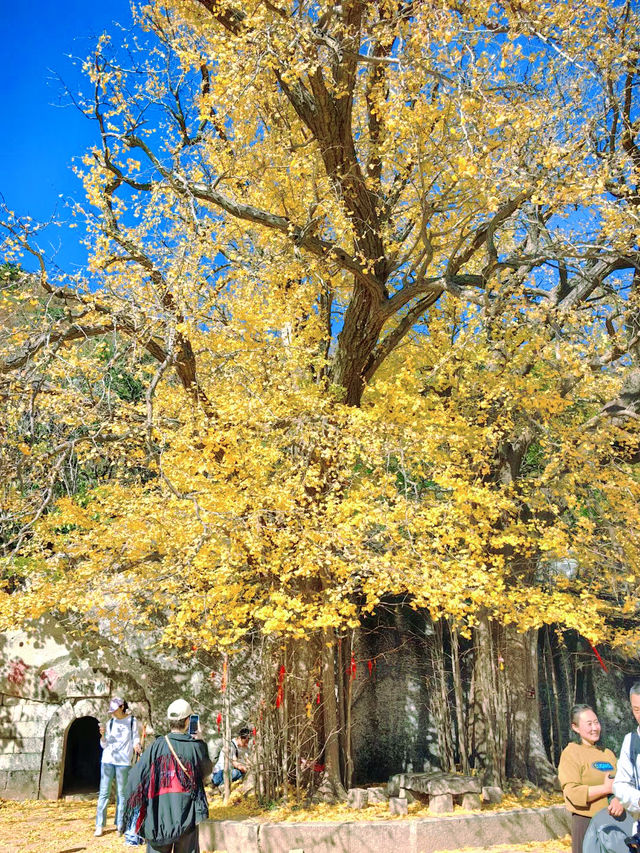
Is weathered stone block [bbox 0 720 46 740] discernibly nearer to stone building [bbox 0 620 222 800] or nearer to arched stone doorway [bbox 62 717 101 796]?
stone building [bbox 0 620 222 800]

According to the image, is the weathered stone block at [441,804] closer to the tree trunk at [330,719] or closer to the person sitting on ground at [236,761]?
the tree trunk at [330,719]

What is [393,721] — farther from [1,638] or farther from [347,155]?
[347,155]

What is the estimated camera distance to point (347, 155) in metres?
7.28

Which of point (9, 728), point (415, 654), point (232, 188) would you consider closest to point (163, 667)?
point (9, 728)

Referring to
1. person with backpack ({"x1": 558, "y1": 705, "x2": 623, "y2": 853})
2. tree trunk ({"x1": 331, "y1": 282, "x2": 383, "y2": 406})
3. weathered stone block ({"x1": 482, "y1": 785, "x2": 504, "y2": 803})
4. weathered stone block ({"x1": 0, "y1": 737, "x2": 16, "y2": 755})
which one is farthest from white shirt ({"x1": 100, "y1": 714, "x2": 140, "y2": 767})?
person with backpack ({"x1": 558, "y1": 705, "x2": 623, "y2": 853})

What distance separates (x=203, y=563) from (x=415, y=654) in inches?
232

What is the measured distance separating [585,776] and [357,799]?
464 centimetres

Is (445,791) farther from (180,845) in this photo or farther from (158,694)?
(158,694)

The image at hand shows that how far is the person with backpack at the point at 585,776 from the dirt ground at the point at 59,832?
2.82 m

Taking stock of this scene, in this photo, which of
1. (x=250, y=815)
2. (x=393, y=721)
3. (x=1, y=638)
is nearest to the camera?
(x=250, y=815)

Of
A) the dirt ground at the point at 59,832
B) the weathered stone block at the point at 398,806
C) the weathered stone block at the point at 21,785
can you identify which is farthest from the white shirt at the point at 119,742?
the weathered stone block at the point at 21,785

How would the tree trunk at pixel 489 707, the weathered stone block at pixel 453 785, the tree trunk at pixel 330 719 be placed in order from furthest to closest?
the tree trunk at pixel 489 707 < the tree trunk at pixel 330 719 < the weathered stone block at pixel 453 785

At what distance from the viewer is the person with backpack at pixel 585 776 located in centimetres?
357

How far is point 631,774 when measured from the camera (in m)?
3.17
